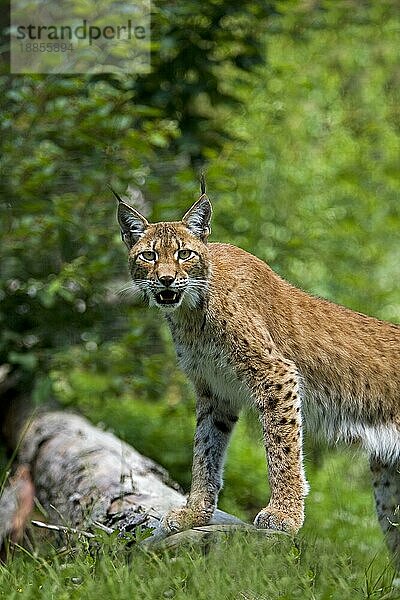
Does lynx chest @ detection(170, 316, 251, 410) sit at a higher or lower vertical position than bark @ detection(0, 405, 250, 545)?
higher

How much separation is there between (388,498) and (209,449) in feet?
3.05

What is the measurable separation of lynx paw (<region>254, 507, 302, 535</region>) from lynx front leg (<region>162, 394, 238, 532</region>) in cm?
47

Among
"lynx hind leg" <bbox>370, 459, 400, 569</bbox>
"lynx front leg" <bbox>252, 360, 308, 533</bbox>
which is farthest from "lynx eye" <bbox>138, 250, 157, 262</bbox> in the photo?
"lynx hind leg" <bbox>370, 459, 400, 569</bbox>

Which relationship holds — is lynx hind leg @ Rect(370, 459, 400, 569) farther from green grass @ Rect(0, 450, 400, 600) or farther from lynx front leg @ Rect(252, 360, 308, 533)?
lynx front leg @ Rect(252, 360, 308, 533)

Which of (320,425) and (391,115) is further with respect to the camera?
(391,115)

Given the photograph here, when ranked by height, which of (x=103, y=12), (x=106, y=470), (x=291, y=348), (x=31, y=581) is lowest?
(x=106, y=470)

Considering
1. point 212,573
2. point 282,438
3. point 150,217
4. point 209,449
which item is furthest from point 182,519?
point 150,217

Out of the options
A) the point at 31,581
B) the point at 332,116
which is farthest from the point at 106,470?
the point at 332,116

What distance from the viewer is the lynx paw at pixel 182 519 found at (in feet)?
16.3

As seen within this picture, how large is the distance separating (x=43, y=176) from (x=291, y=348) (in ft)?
9.60

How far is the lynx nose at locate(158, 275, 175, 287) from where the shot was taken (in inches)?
187

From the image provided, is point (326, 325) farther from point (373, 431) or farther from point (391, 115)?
point (391, 115)

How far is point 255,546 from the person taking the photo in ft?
14.2

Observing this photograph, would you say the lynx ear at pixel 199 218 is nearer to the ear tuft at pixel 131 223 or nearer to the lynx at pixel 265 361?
the lynx at pixel 265 361
